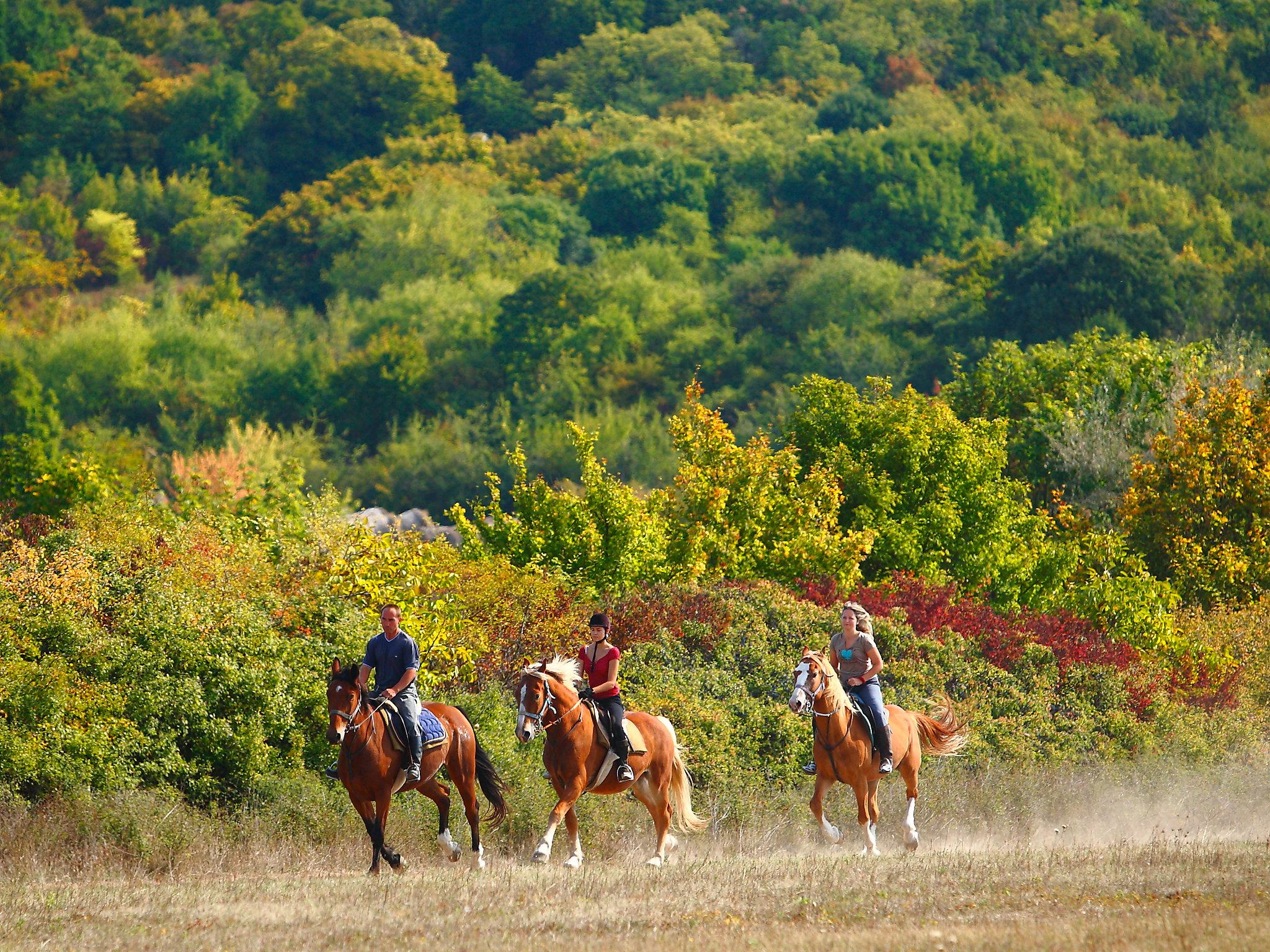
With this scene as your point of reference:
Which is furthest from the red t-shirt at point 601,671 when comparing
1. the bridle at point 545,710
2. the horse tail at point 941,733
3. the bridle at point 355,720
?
the horse tail at point 941,733

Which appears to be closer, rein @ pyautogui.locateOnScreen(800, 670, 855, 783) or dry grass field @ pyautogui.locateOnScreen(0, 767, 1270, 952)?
dry grass field @ pyautogui.locateOnScreen(0, 767, 1270, 952)

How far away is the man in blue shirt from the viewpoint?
51.5 ft

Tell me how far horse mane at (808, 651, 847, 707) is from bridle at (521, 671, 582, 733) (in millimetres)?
2360

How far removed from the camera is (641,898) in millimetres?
13969

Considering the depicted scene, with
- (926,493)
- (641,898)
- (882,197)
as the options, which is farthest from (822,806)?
(882,197)

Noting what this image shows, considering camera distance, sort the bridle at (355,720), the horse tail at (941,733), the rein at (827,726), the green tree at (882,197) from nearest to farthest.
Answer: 1. the bridle at (355,720)
2. the rein at (827,726)
3. the horse tail at (941,733)
4. the green tree at (882,197)

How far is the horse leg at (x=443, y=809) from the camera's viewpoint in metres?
16.1

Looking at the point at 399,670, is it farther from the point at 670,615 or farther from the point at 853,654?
the point at 670,615

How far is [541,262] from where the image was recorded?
111 meters

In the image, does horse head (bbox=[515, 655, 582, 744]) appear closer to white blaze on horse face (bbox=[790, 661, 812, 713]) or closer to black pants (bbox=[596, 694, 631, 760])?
black pants (bbox=[596, 694, 631, 760])

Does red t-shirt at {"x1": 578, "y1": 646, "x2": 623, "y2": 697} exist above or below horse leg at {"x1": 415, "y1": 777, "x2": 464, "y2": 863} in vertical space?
above

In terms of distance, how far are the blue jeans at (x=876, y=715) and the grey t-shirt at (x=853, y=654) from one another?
0.54 ft

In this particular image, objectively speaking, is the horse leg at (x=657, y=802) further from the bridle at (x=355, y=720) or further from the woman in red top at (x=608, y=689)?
the bridle at (x=355, y=720)

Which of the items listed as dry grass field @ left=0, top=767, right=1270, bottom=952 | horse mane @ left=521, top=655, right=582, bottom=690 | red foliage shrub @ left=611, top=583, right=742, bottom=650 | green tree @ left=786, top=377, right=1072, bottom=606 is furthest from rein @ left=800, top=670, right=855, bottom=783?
green tree @ left=786, top=377, right=1072, bottom=606
